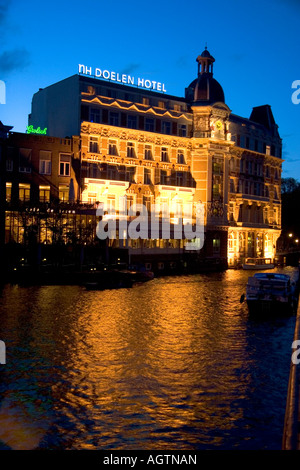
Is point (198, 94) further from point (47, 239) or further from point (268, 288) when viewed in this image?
point (268, 288)

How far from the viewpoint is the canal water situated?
493 inches

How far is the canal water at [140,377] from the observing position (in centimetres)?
1252

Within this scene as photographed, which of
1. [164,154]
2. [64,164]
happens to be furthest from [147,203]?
[64,164]

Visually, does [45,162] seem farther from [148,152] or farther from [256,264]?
[256,264]

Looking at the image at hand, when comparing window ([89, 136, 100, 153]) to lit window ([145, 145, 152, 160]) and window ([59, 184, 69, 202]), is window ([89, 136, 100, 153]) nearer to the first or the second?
window ([59, 184, 69, 202])

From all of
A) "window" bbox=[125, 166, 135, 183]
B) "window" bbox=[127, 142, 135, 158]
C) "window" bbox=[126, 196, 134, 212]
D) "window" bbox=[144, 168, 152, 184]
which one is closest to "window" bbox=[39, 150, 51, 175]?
"window" bbox=[125, 166, 135, 183]

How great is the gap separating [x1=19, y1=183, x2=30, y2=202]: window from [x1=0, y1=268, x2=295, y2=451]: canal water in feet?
76.7

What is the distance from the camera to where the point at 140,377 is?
56.2 feet

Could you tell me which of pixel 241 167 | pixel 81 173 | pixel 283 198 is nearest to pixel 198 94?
pixel 241 167

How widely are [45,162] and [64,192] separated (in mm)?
3945

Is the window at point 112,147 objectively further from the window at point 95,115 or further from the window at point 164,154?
the window at point 164,154

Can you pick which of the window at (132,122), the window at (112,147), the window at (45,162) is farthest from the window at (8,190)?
the window at (132,122)

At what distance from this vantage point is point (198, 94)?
6788 centimetres
